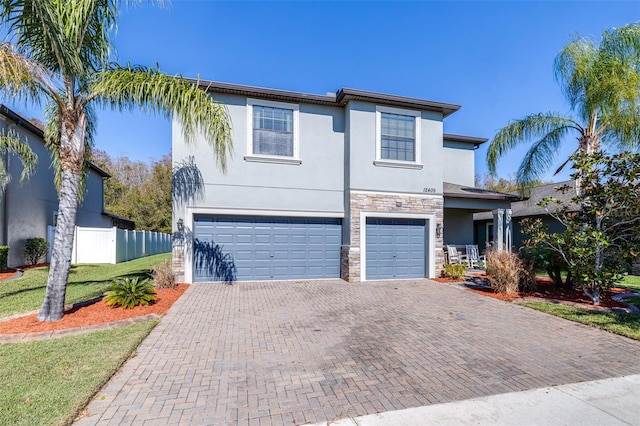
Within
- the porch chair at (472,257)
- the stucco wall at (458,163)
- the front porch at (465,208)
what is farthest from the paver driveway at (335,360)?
the stucco wall at (458,163)

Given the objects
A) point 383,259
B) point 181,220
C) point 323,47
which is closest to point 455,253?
point 383,259

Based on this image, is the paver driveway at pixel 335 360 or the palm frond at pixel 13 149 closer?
the paver driveway at pixel 335 360

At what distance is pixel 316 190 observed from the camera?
11547 mm

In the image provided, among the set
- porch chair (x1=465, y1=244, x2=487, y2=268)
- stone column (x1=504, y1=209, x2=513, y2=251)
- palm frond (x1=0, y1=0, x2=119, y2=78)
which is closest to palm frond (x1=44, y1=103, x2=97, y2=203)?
palm frond (x1=0, y1=0, x2=119, y2=78)

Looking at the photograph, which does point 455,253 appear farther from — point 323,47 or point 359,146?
point 323,47

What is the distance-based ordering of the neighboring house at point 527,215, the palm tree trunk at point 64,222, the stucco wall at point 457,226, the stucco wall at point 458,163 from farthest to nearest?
the neighboring house at point 527,215 → the stucco wall at point 458,163 → the stucco wall at point 457,226 → the palm tree trunk at point 64,222

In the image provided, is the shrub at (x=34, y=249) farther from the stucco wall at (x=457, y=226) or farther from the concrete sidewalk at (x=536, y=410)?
the stucco wall at (x=457, y=226)

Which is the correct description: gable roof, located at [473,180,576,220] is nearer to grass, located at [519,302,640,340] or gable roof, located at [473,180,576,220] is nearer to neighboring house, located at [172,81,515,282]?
neighboring house, located at [172,81,515,282]

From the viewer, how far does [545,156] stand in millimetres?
11680

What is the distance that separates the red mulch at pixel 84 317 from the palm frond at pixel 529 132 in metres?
12.8

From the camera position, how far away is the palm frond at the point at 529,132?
1102 centimetres

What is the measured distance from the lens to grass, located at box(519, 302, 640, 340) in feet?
19.2

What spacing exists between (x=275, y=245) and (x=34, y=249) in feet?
40.3

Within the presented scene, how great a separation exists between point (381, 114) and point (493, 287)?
279 inches
